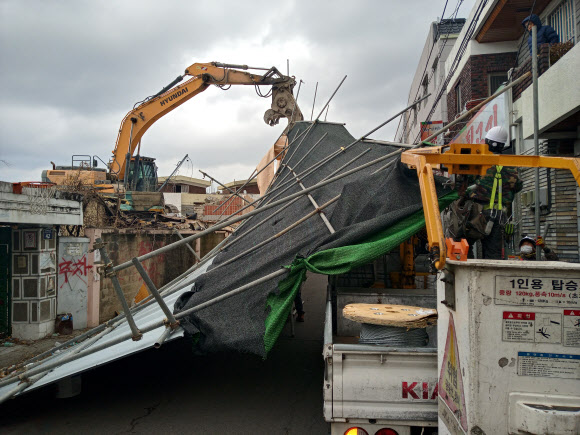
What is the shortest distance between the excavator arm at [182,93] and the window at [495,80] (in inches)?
219

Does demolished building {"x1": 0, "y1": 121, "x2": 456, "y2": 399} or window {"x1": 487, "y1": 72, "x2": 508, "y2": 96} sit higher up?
window {"x1": 487, "y1": 72, "x2": 508, "y2": 96}

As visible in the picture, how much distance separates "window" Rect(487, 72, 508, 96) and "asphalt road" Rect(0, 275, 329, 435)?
Answer: 8796 mm

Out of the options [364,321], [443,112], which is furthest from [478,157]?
[443,112]

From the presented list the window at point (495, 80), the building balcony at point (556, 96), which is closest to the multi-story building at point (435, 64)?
the window at point (495, 80)

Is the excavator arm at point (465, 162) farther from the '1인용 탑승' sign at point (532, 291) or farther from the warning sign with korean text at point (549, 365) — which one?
the warning sign with korean text at point (549, 365)

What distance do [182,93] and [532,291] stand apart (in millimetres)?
14047

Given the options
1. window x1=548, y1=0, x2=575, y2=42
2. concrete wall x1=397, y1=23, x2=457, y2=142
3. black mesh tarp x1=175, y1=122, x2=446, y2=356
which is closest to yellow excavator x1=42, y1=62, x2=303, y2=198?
concrete wall x1=397, y1=23, x2=457, y2=142

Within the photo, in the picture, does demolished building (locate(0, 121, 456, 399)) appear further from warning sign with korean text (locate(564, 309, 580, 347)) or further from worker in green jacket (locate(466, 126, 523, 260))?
warning sign with korean text (locate(564, 309, 580, 347))

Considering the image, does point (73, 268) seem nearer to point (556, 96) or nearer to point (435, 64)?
point (556, 96)

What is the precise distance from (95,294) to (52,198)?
2.43 metres

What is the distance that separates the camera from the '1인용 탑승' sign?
6.91 ft

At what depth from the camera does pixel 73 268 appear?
31.5ft

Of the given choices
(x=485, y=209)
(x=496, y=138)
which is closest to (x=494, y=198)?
(x=485, y=209)

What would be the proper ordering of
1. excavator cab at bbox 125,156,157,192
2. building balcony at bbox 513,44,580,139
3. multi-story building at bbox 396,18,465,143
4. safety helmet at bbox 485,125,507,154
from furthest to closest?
excavator cab at bbox 125,156,157,192 → multi-story building at bbox 396,18,465,143 → building balcony at bbox 513,44,580,139 → safety helmet at bbox 485,125,507,154
